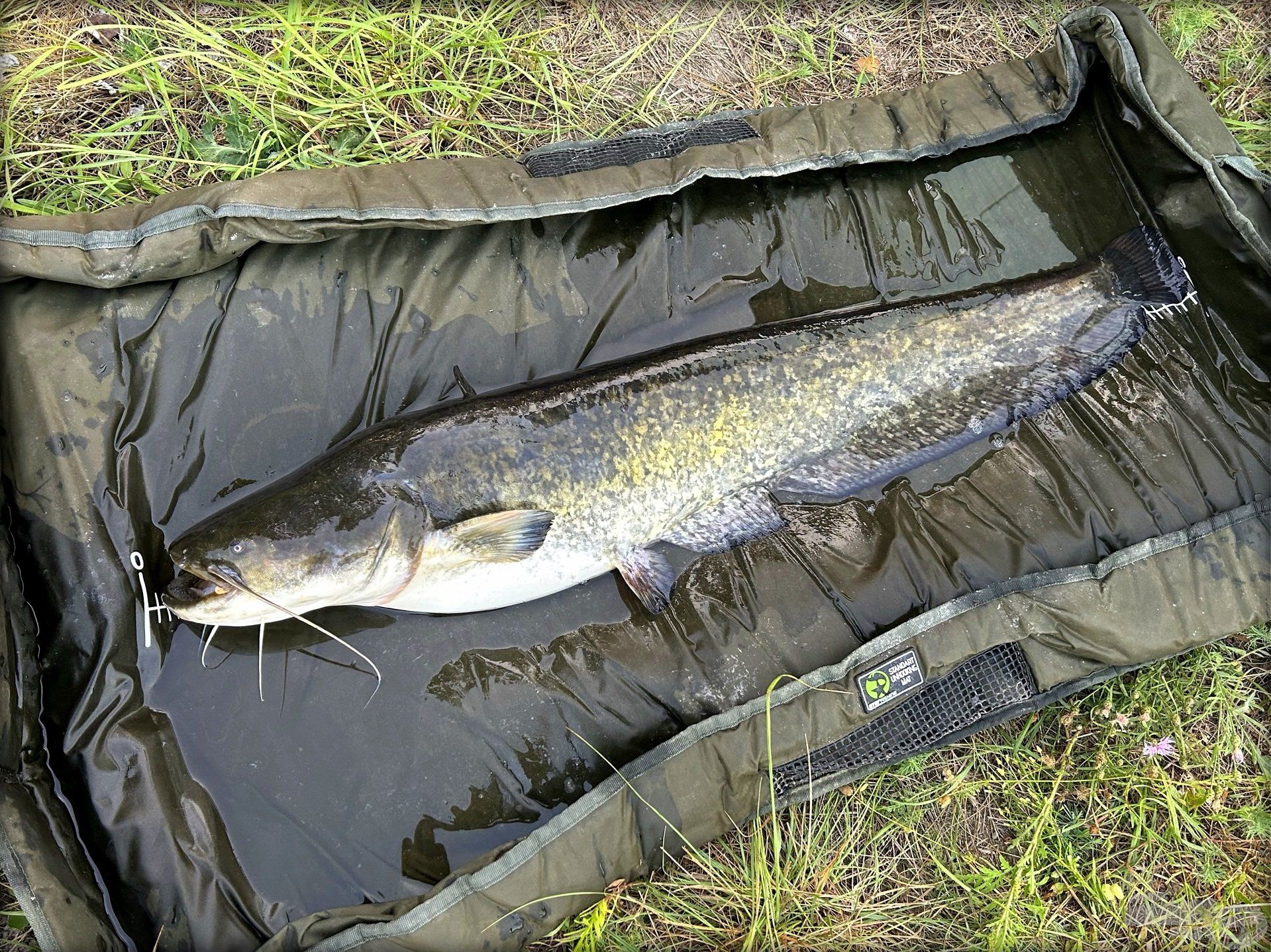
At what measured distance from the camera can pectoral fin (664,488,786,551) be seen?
116 inches

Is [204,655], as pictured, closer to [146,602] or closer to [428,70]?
[146,602]

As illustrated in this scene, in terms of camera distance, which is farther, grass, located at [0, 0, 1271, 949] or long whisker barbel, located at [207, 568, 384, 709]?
grass, located at [0, 0, 1271, 949]

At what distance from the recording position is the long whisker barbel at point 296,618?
2.49 m

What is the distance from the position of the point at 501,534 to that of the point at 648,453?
0.57 m

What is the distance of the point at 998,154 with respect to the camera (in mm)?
3387

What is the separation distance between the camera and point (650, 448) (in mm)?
2777

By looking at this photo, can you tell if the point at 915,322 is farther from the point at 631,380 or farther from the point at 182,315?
the point at 182,315

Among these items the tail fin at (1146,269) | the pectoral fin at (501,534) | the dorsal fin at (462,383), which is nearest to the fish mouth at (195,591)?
the pectoral fin at (501,534)

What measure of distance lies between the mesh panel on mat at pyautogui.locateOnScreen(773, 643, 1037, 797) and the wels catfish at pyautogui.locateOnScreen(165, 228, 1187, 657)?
78 cm

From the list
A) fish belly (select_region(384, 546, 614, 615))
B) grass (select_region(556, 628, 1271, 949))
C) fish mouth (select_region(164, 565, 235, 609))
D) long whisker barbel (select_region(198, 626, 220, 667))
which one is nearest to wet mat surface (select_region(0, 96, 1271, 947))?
long whisker barbel (select_region(198, 626, 220, 667))

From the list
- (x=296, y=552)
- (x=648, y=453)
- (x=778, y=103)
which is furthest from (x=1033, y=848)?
(x=778, y=103)

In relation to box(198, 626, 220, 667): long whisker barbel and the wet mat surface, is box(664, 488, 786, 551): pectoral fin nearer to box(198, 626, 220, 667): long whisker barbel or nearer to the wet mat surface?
the wet mat surface

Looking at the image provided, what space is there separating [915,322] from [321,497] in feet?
7.13

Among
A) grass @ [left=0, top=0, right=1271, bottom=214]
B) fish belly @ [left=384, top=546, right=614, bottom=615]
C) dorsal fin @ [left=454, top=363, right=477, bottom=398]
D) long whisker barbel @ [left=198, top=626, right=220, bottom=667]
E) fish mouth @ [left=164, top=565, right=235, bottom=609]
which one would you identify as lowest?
long whisker barbel @ [left=198, top=626, right=220, bottom=667]
